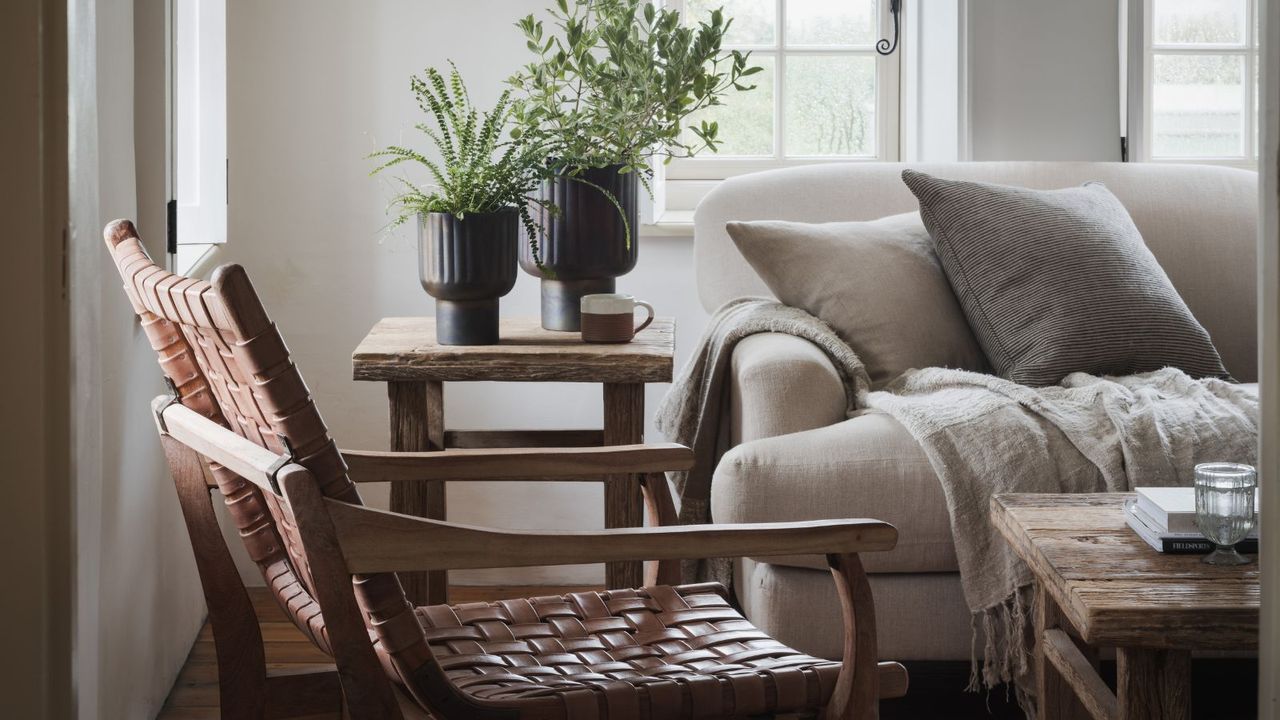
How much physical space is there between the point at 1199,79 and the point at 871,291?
1.53 m

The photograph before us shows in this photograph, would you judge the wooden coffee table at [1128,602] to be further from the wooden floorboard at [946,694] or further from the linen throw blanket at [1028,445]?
the wooden floorboard at [946,694]

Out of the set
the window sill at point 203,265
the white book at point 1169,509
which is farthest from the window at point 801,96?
the white book at point 1169,509

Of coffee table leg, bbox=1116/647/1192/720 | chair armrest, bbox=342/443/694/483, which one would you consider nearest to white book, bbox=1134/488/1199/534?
coffee table leg, bbox=1116/647/1192/720

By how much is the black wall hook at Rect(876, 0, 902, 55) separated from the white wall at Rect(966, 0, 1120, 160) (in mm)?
273

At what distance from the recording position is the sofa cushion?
1.97 meters

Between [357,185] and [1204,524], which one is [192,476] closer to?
[1204,524]

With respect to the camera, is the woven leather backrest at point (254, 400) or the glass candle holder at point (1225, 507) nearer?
the woven leather backrest at point (254, 400)

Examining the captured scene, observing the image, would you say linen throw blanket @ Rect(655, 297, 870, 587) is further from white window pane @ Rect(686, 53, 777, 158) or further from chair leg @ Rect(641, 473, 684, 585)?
white window pane @ Rect(686, 53, 777, 158)

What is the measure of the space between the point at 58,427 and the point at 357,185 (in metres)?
2.23

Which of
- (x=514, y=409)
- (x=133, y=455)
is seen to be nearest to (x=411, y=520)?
(x=133, y=455)

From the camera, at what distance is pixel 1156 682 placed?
1.33 meters

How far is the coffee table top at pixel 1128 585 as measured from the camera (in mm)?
1255

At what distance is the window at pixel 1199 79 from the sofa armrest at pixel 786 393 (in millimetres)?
1610

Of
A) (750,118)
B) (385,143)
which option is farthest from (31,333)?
(750,118)
